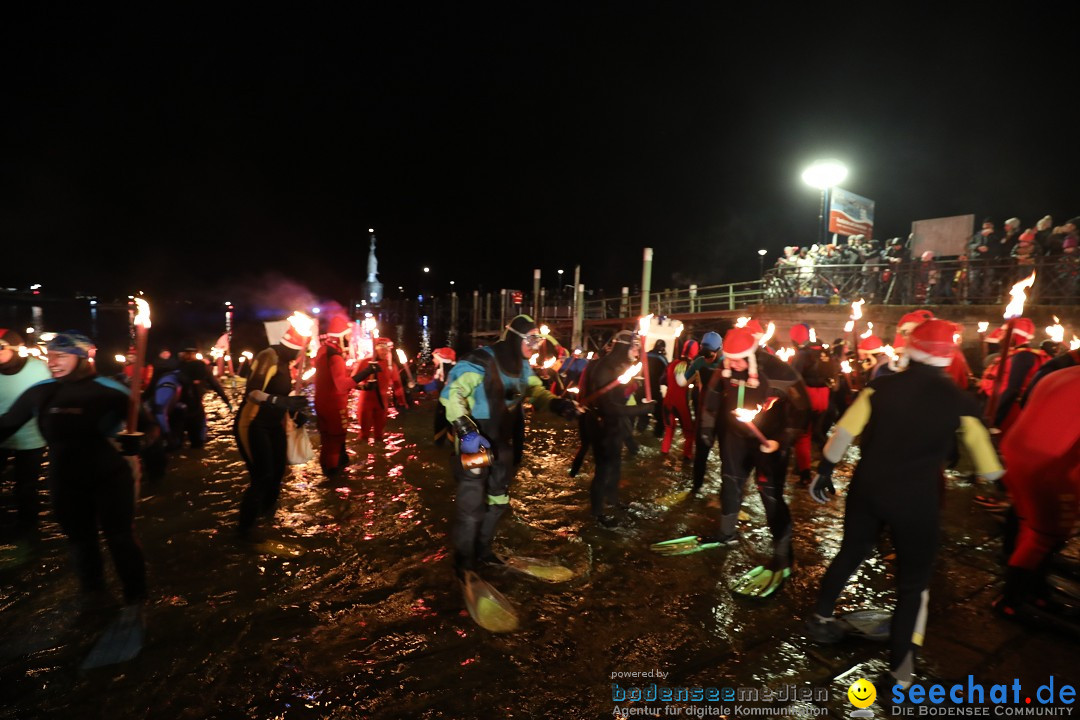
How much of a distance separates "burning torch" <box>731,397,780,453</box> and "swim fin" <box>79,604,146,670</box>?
474 centimetres

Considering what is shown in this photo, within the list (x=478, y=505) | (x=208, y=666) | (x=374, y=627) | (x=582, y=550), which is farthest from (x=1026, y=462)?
(x=208, y=666)

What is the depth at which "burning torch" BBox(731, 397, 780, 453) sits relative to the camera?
15.3ft

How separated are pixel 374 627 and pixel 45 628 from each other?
2.25 meters

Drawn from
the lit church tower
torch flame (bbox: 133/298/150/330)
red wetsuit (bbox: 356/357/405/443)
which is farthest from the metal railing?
the lit church tower

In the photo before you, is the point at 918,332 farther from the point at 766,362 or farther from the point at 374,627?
the point at 374,627

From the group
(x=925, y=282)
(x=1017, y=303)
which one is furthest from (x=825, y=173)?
(x=1017, y=303)

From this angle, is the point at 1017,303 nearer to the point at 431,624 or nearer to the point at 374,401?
the point at 431,624

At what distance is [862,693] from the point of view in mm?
3191

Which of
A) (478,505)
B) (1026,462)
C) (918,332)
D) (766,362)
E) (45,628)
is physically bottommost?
(45,628)

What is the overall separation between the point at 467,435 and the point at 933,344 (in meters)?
3.06

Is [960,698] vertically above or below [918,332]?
below

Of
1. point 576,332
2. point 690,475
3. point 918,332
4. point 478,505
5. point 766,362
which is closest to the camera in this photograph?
point 918,332

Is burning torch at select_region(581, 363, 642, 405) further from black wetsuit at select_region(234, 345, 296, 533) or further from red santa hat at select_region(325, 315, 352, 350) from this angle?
red santa hat at select_region(325, 315, 352, 350)

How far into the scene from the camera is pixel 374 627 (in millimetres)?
3879
